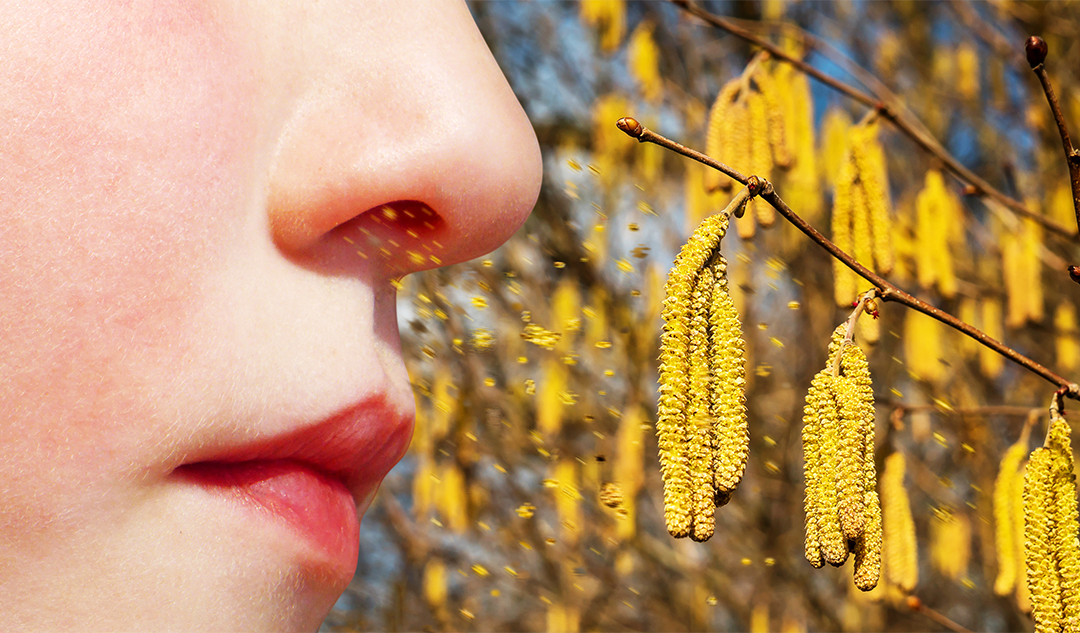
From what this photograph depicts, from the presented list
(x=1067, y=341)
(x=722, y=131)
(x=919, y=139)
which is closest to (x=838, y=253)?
(x=722, y=131)

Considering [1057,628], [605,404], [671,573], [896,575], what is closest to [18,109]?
[1057,628]

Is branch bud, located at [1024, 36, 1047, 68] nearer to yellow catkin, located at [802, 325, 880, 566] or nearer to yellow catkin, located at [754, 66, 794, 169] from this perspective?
yellow catkin, located at [802, 325, 880, 566]

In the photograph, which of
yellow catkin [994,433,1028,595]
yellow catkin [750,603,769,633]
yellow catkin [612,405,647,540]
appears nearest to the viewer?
yellow catkin [994,433,1028,595]

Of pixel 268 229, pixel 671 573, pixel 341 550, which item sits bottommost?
pixel 671 573

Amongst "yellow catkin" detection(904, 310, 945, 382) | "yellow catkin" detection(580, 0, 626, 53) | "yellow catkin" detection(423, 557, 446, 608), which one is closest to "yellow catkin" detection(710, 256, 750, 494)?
"yellow catkin" detection(904, 310, 945, 382)

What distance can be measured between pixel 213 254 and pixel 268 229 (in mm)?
41

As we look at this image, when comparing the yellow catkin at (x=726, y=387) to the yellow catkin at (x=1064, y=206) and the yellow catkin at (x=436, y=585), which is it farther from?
the yellow catkin at (x=436, y=585)

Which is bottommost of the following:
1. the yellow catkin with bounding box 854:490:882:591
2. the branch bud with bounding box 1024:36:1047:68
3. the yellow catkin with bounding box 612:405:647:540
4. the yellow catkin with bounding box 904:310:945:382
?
the yellow catkin with bounding box 612:405:647:540

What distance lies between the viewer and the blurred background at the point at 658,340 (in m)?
2.43

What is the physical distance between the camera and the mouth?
0.61m

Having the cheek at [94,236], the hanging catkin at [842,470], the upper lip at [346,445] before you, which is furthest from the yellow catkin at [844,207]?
the cheek at [94,236]

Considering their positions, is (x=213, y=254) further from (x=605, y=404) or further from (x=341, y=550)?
(x=605, y=404)

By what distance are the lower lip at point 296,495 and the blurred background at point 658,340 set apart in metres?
1.39

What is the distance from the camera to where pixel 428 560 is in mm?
3002
